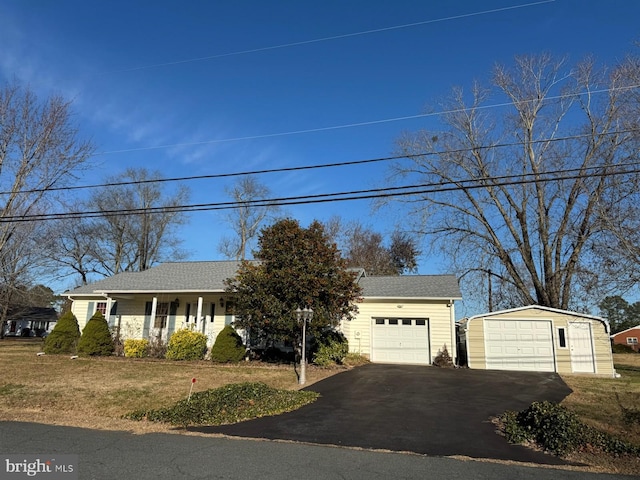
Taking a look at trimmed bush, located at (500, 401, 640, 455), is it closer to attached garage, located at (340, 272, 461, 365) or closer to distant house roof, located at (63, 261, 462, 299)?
attached garage, located at (340, 272, 461, 365)

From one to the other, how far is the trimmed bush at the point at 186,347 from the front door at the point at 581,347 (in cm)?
1572

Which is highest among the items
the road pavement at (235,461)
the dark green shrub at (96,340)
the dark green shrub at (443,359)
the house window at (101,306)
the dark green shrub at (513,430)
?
the house window at (101,306)

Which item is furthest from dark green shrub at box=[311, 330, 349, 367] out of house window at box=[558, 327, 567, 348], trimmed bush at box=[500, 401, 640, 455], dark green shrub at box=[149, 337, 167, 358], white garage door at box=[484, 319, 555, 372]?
trimmed bush at box=[500, 401, 640, 455]

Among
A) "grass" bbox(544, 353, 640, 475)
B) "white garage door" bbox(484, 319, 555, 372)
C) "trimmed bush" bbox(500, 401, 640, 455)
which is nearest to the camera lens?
"grass" bbox(544, 353, 640, 475)

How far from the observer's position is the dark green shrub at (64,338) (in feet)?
62.1

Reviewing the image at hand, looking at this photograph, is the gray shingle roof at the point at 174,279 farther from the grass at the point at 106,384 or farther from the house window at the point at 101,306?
the grass at the point at 106,384

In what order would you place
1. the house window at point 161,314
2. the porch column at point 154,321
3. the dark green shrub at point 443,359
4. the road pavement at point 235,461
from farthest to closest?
the house window at point 161,314 → the porch column at point 154,321 → the dark green shrub at point 443,359 → the road pavement at point 235,461

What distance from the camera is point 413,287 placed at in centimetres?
2052

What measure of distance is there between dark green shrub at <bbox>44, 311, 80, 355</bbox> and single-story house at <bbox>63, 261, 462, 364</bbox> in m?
1.90

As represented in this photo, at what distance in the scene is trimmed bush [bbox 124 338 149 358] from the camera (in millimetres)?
18705

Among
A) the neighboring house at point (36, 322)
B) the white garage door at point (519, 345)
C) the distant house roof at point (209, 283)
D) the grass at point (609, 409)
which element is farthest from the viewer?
the neighboring house at point (36, 322)

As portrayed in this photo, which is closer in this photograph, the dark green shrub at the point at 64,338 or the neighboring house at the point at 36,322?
the dark green shrub at the point at 64,338

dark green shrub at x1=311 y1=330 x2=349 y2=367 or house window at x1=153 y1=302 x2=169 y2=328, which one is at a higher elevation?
house window at x1=153 y1=302 x2=169 y2=328

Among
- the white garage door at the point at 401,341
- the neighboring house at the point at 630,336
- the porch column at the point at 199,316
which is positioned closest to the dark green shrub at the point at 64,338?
the porch column at the point at 199,316
